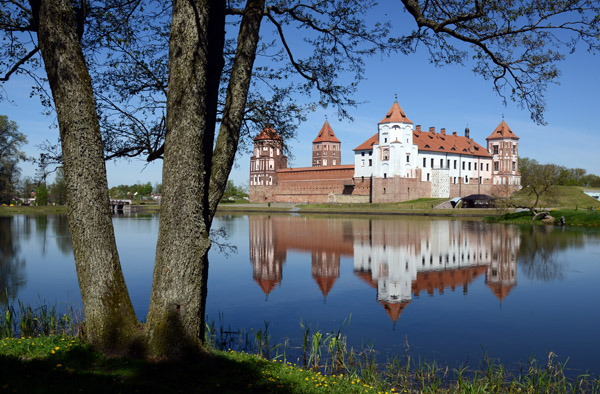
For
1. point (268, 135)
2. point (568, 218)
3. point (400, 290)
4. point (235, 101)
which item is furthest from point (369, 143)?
point (235, 101)

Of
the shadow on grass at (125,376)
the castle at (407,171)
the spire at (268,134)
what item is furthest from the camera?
the castle at (407,171)

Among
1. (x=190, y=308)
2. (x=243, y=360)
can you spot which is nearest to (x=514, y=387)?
(x=243, y=360)

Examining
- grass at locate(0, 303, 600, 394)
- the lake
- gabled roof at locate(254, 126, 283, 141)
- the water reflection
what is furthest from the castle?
grass at locate(0, 303, 600, 394)

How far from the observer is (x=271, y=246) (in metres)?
21.4

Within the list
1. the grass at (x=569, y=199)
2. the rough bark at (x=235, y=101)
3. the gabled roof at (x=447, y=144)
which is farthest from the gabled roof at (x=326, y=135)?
the rough bark at (x=235, y=101)

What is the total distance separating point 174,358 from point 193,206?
4.55 ft

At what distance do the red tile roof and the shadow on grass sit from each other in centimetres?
6388

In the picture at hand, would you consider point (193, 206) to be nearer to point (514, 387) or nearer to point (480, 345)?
point (514, 387)

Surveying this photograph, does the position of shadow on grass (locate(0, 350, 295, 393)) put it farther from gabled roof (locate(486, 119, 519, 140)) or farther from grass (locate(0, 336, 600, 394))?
gabled roof (locate(486, 119, 519, 140))

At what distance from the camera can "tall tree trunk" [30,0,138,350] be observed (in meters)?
4.48

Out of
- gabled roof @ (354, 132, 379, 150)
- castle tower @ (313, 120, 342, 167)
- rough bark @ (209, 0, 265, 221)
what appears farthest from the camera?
castle tower @ (313, 120, 342, 167)

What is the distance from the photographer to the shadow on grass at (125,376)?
3.90m

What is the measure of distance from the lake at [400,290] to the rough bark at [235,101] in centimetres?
314

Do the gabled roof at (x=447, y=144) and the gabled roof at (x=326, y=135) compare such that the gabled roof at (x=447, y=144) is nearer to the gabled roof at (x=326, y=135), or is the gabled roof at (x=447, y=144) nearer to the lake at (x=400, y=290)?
the gabled roof at (x=326, y=135)
